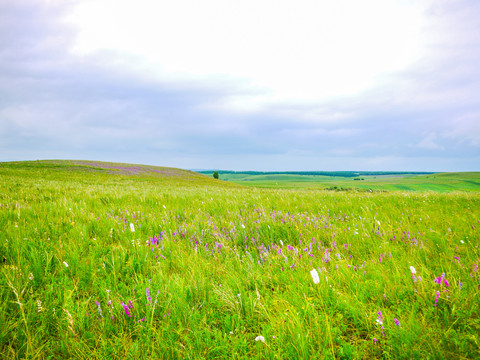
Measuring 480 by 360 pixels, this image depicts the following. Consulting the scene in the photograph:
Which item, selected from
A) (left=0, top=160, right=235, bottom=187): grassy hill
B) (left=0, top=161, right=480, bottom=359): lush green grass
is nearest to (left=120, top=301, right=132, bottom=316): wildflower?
(left=0, top=161, right=480, bottom=359): lush green grass

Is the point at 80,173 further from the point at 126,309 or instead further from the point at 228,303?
the point at 228,303

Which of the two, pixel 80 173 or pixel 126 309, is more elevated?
pixel 80 173

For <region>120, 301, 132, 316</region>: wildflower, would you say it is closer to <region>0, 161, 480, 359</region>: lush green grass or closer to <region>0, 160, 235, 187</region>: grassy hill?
<region>0, 161, 480, 359</region>: lush green grass

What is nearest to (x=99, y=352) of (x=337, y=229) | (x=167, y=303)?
(x=167, y=303)

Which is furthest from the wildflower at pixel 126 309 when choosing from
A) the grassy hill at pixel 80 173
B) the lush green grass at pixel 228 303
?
the grassy hill at pixel 80 173

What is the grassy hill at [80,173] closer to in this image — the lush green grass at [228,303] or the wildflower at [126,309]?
the lush green grass at [228,303]

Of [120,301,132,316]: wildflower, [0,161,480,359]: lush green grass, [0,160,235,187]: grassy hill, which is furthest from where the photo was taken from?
[0,160,235,187]: grassy hill

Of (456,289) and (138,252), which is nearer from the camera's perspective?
(456,289)

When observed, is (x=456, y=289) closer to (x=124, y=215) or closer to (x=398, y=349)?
(x=398, y=349)

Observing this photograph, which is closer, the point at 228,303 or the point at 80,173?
the point at 228,303

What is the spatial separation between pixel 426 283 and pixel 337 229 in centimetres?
205

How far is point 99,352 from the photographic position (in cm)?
165

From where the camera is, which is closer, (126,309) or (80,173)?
(126,309)

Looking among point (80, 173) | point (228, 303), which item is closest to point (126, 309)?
point (228, 303)
